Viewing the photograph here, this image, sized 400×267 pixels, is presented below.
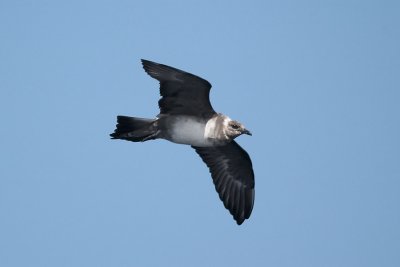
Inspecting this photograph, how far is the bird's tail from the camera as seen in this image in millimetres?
12031

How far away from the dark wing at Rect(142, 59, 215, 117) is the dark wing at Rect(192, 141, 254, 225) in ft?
4.96

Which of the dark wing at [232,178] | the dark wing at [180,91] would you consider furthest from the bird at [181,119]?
the dark wing at [232,178]

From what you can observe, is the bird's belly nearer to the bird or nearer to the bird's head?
the bird

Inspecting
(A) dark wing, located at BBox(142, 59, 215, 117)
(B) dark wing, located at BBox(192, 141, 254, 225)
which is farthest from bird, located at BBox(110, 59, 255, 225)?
(B) dark wing, located at BBox(192, 141, 254, 225)

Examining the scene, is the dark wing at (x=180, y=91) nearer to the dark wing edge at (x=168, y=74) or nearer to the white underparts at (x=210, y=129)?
the dark wing edge at (x=168, y=74)

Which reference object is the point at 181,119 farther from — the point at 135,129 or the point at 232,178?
the point at 232,178

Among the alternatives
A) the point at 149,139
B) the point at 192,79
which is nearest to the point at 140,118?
the point at 149,139

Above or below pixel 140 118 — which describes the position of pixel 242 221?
below

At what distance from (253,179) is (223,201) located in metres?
0.72

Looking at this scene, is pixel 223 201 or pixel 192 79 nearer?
pixel 192 79

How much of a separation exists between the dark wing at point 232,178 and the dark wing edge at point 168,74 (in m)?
2.10

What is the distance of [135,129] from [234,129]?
66.3 inches

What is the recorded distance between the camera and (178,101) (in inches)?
473

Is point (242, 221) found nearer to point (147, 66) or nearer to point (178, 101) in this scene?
point (178, 101)
